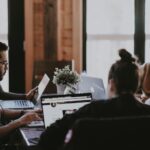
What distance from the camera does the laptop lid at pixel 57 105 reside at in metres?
2.52

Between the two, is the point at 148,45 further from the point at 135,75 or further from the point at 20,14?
the point at 135,75

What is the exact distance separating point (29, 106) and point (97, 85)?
2.02 feet

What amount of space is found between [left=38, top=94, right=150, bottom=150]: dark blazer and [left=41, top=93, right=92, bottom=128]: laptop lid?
0.63 m

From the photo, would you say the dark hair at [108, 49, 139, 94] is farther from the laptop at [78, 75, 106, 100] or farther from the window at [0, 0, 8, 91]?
the window at [0, 0, 8, 91]

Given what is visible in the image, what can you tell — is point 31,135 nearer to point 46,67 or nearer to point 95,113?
point 95,113

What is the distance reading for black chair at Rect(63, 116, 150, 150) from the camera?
1.53m

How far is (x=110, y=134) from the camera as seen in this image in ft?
5.08

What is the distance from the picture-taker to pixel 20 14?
17.6ft

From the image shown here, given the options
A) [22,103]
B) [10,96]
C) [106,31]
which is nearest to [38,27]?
[106,31]

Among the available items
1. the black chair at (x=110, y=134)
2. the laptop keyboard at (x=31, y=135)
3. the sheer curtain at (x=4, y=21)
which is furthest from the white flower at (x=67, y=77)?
the black chair at (x=110, y=134)

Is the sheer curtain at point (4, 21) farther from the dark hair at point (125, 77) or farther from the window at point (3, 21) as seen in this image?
the dark hair at point (125, 77)

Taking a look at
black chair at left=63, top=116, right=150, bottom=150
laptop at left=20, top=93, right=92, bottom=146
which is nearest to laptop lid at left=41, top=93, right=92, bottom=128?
laptop at left=20, top=93, right=92, bottom=146

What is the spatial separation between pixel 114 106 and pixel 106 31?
3841 millimetres

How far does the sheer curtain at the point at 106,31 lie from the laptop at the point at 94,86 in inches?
69.2
